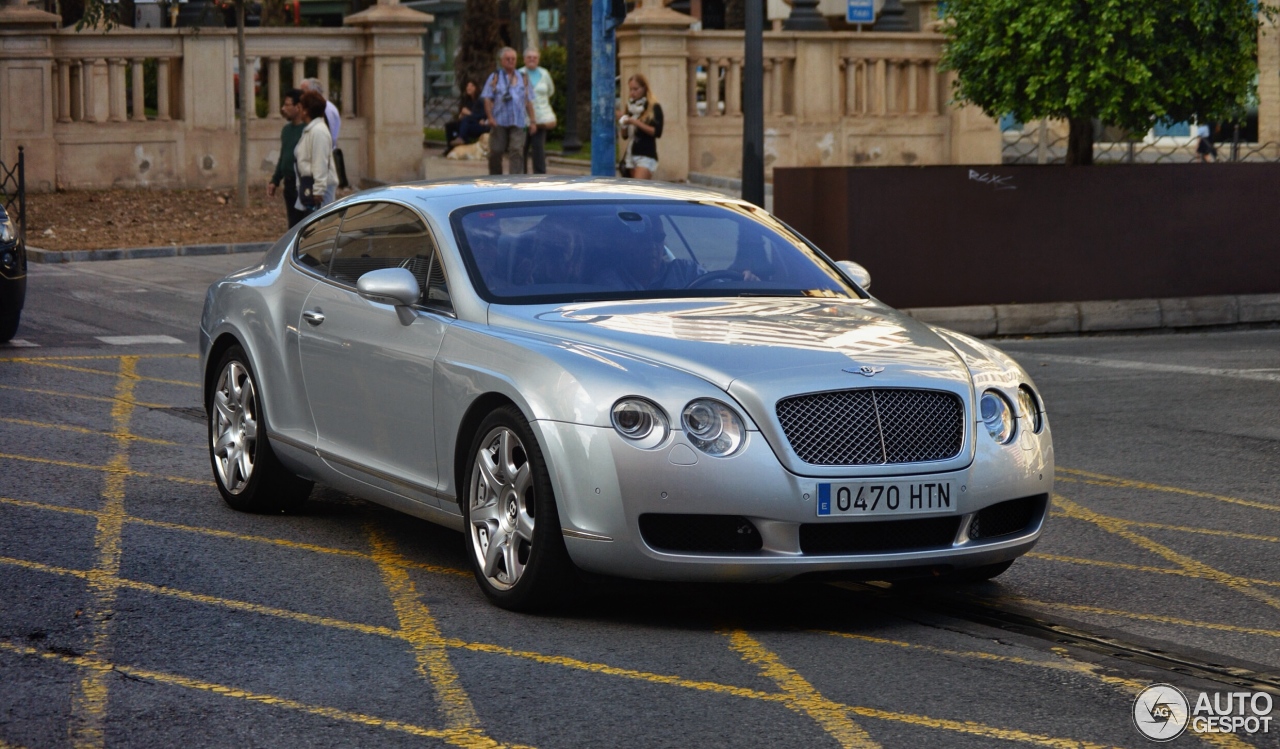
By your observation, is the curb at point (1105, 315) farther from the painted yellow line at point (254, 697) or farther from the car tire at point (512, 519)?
the painted yellow line at point (254, 697)

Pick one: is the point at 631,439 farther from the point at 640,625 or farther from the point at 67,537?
the point at 67,537

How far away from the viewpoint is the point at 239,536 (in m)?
7.42

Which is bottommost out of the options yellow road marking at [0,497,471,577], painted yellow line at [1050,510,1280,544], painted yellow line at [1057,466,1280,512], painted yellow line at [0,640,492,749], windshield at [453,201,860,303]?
painted yellow line at [1057,466,1280,512]

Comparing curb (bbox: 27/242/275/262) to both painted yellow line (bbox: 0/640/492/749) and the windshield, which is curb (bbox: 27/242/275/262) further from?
A: painted yellow line (bbox: 0/640/492/749)

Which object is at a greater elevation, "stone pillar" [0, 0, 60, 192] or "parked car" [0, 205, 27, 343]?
"stone pillar" [0, 0, 60, 192]

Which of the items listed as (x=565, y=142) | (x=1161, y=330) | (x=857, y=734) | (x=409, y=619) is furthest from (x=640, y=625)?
(x=565, y=142)

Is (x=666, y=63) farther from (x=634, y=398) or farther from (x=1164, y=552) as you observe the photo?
(x=634, y=398)

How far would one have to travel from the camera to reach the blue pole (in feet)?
56.0

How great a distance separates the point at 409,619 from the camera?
6.04 m

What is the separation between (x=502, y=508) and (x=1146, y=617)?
7.11 feet

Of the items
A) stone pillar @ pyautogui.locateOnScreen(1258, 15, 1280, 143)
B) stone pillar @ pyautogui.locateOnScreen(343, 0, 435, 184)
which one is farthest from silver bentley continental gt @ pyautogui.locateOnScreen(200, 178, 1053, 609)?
stone pillar @ pyautogui.locateOnScreen(1258, 15, 1280, 143)

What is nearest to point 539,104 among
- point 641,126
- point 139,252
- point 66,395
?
point 641,126

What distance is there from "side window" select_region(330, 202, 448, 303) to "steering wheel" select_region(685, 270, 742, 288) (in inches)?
36.6

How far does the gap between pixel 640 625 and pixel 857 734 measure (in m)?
1.33
